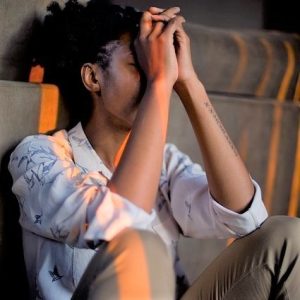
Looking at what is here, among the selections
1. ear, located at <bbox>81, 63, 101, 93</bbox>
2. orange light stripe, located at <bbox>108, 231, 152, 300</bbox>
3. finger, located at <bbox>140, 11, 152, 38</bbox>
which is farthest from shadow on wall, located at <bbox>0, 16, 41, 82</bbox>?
orange light stripe, located at <bbox>108, 231, 152, 300</bbox>

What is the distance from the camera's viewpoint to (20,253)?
1001 mm

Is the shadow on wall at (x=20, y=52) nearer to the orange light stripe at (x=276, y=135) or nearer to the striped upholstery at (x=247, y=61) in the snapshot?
the striped upholstery at (x=247, y=61)

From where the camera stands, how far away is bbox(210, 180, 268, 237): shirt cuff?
943 mm

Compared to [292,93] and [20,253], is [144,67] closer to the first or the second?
[20,253]

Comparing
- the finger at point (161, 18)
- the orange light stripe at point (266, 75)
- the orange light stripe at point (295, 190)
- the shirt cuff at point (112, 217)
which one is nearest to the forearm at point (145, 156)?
the shirt cuff at point (112, 217)

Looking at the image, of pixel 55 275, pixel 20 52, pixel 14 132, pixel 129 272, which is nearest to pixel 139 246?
pixel 129 272

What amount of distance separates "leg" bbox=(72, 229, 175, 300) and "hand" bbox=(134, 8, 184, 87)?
0.29 metres

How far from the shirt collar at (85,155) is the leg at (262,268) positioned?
24 cm

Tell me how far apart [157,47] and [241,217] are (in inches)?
11.4

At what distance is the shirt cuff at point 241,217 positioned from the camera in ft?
3.09

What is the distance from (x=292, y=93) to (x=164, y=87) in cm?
73

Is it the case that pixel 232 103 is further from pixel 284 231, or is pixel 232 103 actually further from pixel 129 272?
pixel 129 272

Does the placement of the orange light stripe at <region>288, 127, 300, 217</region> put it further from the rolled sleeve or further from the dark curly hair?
the dark curly hair

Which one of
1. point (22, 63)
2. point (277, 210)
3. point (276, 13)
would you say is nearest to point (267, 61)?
point (277, 210)
